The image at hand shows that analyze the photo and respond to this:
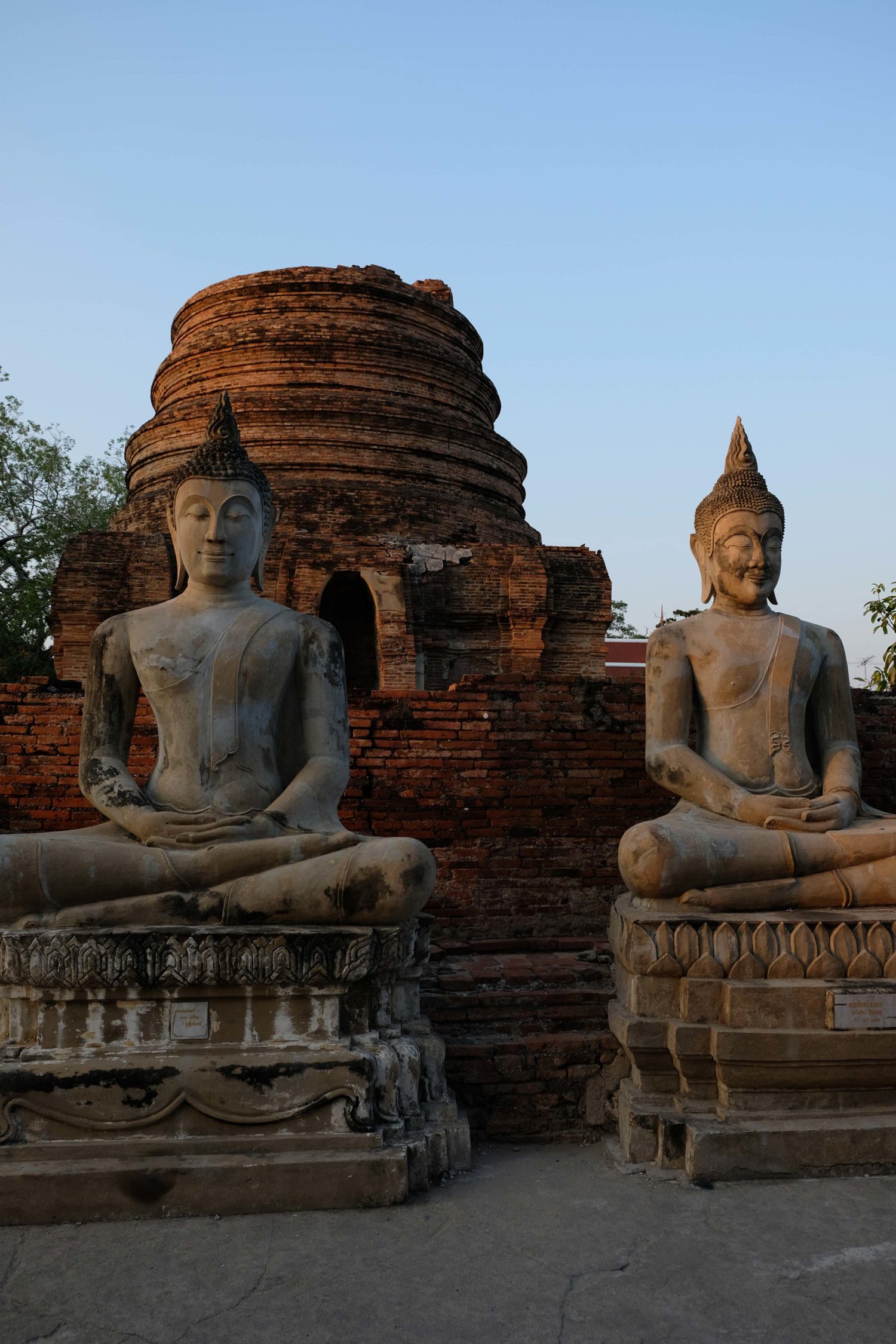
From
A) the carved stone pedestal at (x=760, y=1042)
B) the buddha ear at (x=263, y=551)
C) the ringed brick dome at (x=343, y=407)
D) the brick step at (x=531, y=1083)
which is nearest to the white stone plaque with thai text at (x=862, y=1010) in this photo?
the carved stone pedestal at (x=760, y=1042)

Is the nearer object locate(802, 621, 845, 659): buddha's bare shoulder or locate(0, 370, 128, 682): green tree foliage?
locate(802, 621, 845, 659): buddha's bare shoulder

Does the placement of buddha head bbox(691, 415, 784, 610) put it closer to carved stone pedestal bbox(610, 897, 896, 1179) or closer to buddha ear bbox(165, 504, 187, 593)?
carved stone pedestal bbox(610, 897, 896, 1179)

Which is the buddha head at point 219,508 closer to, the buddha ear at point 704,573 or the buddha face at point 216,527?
the buddha face at point 216,527

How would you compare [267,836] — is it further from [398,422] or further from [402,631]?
[398,422]

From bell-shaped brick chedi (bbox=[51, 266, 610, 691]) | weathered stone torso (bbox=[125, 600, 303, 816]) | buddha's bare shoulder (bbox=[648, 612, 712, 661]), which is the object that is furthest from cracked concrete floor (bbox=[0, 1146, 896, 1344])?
bell-shaped brick chedi (bbox=[51, 266, 610, 691])

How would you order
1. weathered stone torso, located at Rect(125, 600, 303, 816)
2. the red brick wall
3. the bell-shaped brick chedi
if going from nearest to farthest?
weathered stone torso, located at Rect(125, 600, 303, 816)
the red brick wall
the bell-shaped brick chedi

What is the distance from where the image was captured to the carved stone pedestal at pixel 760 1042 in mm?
3242

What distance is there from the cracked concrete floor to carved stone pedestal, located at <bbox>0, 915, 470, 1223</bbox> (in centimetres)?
9

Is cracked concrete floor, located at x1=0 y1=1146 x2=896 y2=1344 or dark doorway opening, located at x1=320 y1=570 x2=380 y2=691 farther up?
dark doorway opening, located at x1=320 y1=570 x2=380 y2=691

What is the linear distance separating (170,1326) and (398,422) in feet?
39.1

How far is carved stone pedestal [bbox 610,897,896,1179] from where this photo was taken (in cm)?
324

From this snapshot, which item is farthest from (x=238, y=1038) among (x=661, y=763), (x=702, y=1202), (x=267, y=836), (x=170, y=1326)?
(x=661, y=763)

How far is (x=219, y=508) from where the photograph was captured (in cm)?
397

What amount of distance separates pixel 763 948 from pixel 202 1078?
1.89 metres
